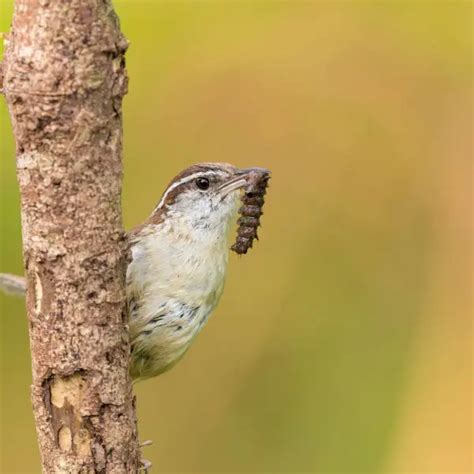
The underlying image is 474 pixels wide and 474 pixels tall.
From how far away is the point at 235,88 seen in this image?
18.9 feet

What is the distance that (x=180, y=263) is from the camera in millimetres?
3826

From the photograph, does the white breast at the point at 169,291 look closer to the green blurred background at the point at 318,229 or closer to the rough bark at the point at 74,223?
the rough bark at the point at 74,223

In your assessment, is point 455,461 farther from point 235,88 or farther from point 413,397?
point 235,88

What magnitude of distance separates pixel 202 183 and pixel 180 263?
45cm

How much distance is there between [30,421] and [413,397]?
2.36m

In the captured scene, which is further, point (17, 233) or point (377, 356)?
point (377, 356)

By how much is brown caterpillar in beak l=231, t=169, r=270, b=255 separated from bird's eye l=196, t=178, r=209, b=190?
0.59 feet

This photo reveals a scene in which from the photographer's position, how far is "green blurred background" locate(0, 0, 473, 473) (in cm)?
546

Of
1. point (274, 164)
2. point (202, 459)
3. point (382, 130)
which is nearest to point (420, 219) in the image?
point (382, 130)

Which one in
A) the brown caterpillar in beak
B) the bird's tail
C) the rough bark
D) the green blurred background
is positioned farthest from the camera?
the green blurred background

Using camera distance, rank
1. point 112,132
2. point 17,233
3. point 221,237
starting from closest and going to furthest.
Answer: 1. point 112,132
2. point 221,237
3. point 17,233

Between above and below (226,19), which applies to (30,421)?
below

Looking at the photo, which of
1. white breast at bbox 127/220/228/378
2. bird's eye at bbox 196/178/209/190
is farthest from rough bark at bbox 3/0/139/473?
bird's eye at bbox 196/178/209/190

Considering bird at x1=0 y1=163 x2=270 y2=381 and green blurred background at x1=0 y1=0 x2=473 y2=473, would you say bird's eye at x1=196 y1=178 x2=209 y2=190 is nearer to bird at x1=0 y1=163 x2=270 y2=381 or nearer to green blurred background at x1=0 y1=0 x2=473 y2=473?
bird at x1=0 y1=163 x2=270 y2=381
